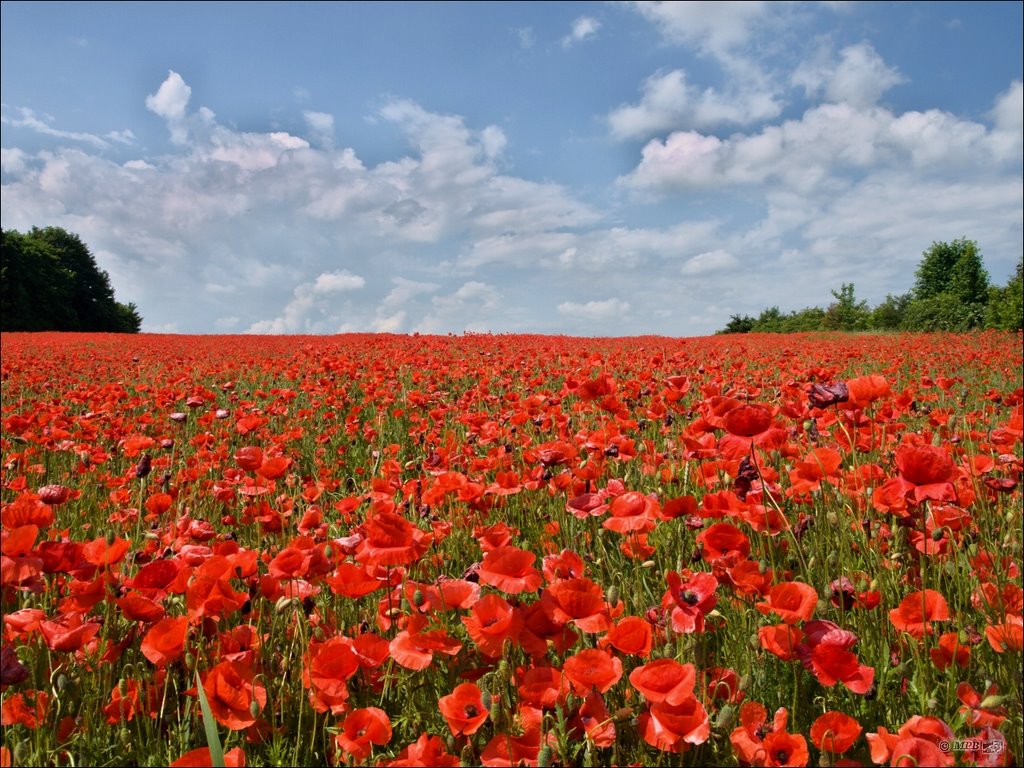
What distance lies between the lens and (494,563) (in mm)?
1411

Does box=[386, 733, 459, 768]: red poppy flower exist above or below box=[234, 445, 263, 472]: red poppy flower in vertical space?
below

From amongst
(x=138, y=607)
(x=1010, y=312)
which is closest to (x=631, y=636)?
(x=138, y=607)

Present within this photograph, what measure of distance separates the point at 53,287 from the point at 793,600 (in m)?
64.2

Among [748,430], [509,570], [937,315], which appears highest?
[937,315]

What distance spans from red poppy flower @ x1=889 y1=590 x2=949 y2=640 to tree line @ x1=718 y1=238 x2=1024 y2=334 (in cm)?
3894

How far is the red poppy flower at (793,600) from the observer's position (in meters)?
1.36

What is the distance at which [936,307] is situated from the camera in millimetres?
36781

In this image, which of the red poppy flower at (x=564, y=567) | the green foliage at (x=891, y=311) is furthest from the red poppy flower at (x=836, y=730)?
the green foliage at (x=891, y=311)

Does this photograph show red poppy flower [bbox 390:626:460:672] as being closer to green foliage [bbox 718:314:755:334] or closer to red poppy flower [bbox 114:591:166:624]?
red poppy flower [bbox 114:591:166:624]

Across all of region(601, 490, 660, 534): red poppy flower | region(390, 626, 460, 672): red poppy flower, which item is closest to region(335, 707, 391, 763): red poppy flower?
region(390, 626, 460, 672): red poppy flower

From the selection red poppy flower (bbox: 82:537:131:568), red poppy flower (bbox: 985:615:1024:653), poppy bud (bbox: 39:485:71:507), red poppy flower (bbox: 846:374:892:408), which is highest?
red poppy flower (bbox: 846:374:892:408)

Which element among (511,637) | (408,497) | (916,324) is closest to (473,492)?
(408,497)

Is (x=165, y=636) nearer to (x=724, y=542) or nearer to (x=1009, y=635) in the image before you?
(x=724, y=542)

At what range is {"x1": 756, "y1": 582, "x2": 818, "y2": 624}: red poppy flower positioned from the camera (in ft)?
4.47
